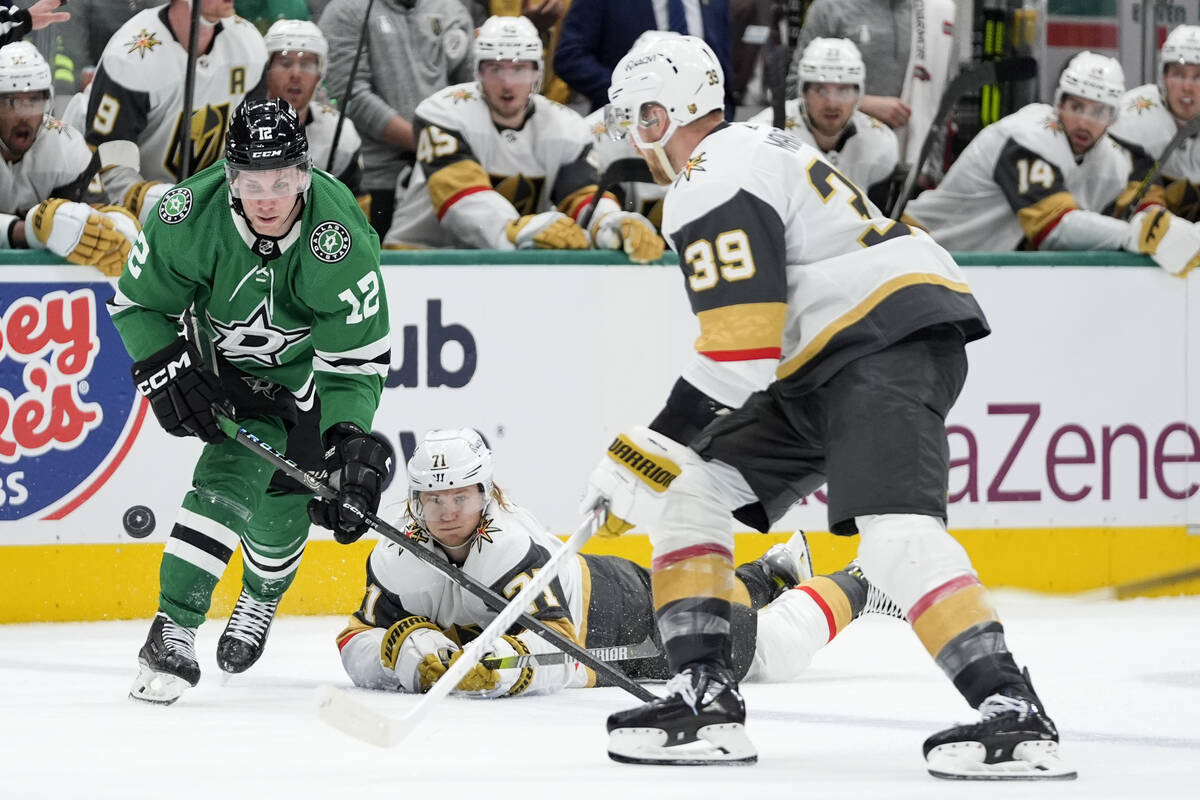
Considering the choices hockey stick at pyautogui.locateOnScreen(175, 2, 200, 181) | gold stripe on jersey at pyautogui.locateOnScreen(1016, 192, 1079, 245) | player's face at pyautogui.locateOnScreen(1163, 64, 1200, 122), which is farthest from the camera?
player's face at pyautogui.locateOnScreen(1163, 64, 1200, 122)

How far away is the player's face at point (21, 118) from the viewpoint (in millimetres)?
5422

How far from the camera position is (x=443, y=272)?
548cm

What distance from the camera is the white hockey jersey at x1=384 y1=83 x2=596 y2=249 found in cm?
574

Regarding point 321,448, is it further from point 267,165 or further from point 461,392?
point 461,392

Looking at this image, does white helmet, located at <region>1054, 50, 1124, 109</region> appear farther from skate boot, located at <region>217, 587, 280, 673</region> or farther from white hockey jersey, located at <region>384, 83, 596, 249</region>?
skate boot, located at <region>217, 587, 280, 673</region>

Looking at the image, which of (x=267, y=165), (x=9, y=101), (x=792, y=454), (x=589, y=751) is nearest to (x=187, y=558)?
(x=267, y=165)

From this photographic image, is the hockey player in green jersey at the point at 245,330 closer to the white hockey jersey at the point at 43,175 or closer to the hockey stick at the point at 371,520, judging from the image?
the hockey stick at the point at 371,520

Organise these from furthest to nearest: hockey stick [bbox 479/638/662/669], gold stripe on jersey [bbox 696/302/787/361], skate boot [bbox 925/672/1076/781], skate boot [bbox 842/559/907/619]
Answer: skate boot [bbox 842/559/907/619] < hockey stick [bbox 479/638/662/669] < gold stripe on jersey [bbox 696/302/787/361] < skate boot [bbox 925/672/1076/781]

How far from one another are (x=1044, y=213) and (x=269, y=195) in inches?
125

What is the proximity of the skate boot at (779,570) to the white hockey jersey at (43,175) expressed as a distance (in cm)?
223

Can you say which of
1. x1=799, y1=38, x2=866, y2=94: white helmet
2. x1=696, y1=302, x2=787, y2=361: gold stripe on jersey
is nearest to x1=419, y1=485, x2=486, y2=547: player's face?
x1=696, y1=302, x2=787, y2=361: gold stripe on jersey

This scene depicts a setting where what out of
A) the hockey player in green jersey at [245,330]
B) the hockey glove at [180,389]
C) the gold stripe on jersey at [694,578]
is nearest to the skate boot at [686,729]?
the gold stripe on jersey at [694,578]

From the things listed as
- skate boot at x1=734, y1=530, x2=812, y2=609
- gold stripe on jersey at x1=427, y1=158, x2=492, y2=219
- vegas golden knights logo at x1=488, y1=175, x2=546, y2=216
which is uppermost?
gold stripe on jersey at x1=427, y1=158, x2=492, y2=219

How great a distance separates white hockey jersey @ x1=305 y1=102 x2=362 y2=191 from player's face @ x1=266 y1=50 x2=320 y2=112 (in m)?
0.05
